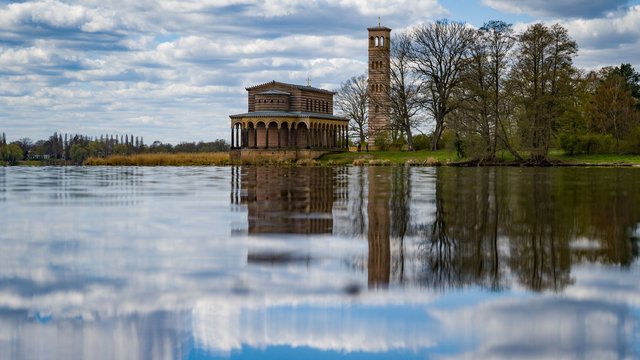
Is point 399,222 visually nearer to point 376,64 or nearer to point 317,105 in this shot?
point 317,105

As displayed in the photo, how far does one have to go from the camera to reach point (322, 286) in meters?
9.40

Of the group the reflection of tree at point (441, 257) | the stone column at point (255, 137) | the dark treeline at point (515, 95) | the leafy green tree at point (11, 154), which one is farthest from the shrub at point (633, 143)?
the leafy green tree at point (11, 154)

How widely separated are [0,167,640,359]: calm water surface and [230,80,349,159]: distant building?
70926 millimetres

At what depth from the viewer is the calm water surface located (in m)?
6.95

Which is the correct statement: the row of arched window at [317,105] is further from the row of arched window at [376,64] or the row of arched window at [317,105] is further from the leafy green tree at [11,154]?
the leafy green tree at [11,154]

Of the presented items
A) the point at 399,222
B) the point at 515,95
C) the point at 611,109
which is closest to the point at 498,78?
the point at 515,95

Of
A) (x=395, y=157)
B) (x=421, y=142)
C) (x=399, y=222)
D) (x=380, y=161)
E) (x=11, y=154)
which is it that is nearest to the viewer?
(x=399, y=222)

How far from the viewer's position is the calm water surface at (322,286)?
6.95 metres

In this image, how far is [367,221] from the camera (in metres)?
17.1

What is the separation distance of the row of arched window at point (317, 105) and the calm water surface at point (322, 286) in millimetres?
82128

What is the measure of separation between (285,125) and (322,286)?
8766 cm

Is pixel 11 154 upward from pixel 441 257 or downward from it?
upward

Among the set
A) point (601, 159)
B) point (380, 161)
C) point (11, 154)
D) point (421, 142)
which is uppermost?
point (421, 142)

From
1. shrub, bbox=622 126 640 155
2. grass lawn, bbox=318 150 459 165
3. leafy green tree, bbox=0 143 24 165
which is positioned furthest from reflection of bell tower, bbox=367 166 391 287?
leafy green tree, bbox=0 143 24 165
